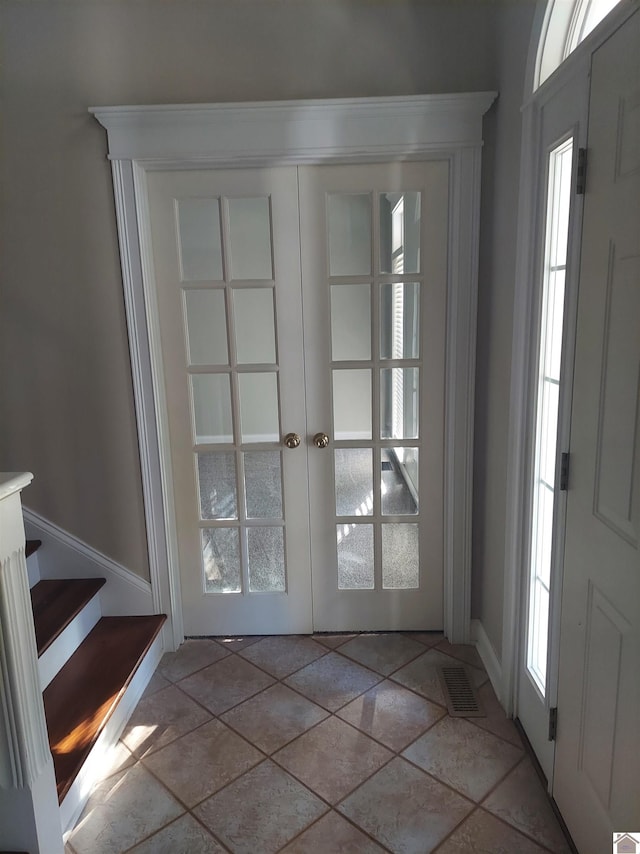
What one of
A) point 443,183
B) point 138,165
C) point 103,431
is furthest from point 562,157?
point 103,431

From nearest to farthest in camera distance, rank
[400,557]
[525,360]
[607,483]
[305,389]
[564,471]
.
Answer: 1. [607,483]
2. [564,471]
3. [525,360]
4. [305,389]
5. [400,557]

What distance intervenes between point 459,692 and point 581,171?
5.99ft

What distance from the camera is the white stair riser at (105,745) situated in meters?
1.63

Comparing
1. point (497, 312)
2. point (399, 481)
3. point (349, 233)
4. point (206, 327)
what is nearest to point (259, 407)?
point (206, 327)

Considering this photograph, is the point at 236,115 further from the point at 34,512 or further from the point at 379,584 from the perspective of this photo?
the point at 379,584

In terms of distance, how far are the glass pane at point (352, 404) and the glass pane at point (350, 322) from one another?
0.08 metres

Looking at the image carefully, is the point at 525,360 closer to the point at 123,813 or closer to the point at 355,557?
the point at 355,557

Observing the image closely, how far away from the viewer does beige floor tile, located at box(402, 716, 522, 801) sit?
5.69ft

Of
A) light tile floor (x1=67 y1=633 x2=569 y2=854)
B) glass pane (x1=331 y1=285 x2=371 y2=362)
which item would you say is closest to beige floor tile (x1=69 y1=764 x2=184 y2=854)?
light tile floor (x1=67 y1=633 x2=569 y2=854)

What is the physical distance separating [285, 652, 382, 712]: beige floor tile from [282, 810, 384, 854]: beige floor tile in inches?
19.3

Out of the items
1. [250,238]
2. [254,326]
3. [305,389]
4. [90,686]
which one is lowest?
[90,686]

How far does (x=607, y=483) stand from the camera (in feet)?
4.24

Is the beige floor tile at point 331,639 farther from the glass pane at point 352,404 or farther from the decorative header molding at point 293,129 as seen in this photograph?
the decorative header molding at point 293,129

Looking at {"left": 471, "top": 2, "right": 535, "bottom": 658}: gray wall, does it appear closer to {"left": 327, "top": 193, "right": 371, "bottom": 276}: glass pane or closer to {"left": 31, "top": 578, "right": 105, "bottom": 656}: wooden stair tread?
{"left": 327, "top": 193, "right": 371, "bottom": 276}: glass pane
